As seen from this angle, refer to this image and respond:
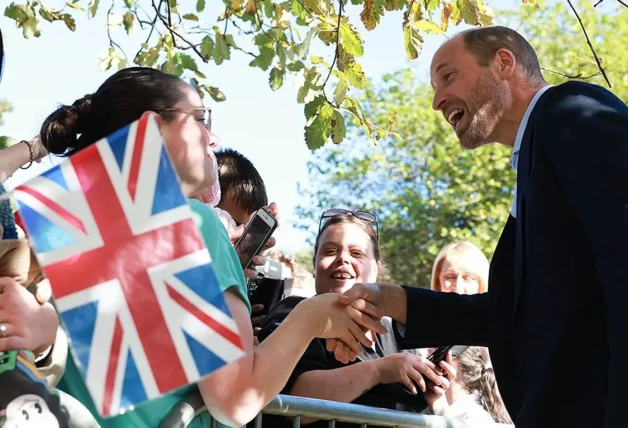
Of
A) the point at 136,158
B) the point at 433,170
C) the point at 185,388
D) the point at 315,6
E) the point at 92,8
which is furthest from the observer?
the point at 433,170

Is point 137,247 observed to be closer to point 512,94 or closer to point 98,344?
point 98,344

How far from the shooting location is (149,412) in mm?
2465

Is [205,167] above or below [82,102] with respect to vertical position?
below

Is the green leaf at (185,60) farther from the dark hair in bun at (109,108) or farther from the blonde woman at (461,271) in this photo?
the dark hair in bun at (109,108)

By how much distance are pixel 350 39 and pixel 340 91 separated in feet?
0.82

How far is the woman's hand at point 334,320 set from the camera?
2658 millimetres

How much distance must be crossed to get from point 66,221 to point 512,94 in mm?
2055

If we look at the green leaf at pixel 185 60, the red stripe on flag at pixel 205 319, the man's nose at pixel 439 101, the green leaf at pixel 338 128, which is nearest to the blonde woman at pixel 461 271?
the green leaf at pixel 338 128

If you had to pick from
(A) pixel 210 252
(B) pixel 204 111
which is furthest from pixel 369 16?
(A) pixel 210 252

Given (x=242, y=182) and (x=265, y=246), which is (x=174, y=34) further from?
(x=265, y=246)

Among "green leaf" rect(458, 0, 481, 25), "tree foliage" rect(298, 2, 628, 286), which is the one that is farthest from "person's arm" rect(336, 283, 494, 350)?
"tree foliage" rect(298, 2, 628, 286)

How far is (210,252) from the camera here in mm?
2395

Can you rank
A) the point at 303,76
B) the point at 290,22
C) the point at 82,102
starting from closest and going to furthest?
the point at 82,102, the point at 303,76, the point at 290,22

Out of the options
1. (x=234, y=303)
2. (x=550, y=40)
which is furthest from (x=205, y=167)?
(x=550, y=40)
